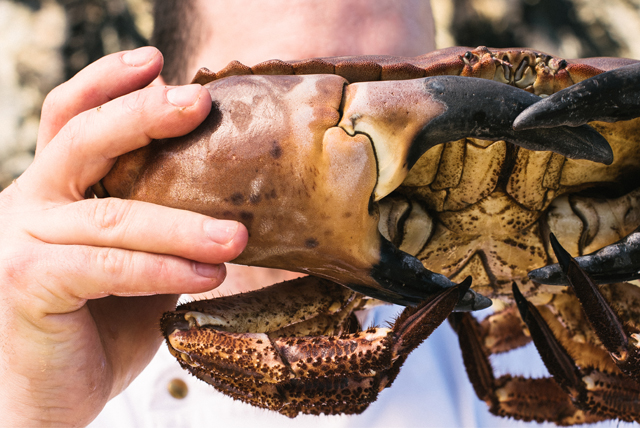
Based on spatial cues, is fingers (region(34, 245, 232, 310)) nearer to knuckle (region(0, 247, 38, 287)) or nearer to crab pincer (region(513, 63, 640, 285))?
knuckle (region(0, 247, 38, 287))

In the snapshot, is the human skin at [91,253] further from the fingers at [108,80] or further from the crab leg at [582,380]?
the crab leg at [582,380]

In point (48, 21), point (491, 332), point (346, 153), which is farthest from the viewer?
point (48, 21)

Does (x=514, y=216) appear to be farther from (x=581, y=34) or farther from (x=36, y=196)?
(x=581, y=34)

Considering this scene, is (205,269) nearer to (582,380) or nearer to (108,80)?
(108,80)

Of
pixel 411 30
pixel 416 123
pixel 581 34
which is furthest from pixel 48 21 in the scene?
pixel 581 34

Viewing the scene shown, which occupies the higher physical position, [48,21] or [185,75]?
[185,75]

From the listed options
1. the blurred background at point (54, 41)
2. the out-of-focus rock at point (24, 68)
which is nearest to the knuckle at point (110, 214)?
the blurred background at point (54, 41)

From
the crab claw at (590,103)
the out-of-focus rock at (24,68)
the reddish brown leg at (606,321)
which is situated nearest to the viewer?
the crab claw at (590,103)
